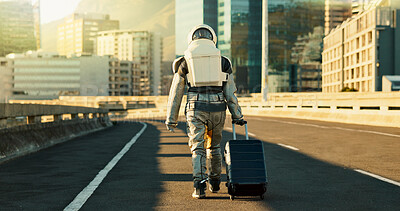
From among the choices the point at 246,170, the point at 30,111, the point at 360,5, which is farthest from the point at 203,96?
the point at 360,5

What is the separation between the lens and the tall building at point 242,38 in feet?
516

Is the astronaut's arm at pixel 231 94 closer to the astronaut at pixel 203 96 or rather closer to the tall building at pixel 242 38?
the astronaut at pixel 203 96

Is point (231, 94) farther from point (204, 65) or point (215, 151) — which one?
point (215, 151)

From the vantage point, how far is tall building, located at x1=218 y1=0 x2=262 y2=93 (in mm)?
157250

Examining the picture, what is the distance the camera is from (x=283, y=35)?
168000 mm

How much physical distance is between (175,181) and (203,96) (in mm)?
1702

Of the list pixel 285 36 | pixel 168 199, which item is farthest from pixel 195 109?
pixel 285 36

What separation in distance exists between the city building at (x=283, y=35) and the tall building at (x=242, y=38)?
522 centimetres

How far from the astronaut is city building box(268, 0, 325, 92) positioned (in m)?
154

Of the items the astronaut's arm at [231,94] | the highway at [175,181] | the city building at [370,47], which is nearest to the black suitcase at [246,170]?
the highway at [175,181]

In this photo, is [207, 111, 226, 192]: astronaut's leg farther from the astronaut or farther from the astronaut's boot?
the astronaut's boot

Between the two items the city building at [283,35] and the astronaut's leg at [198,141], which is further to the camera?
the city building at [283,35]

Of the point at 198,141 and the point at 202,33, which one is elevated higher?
the point at 202,33

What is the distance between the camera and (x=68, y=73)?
194 metres
